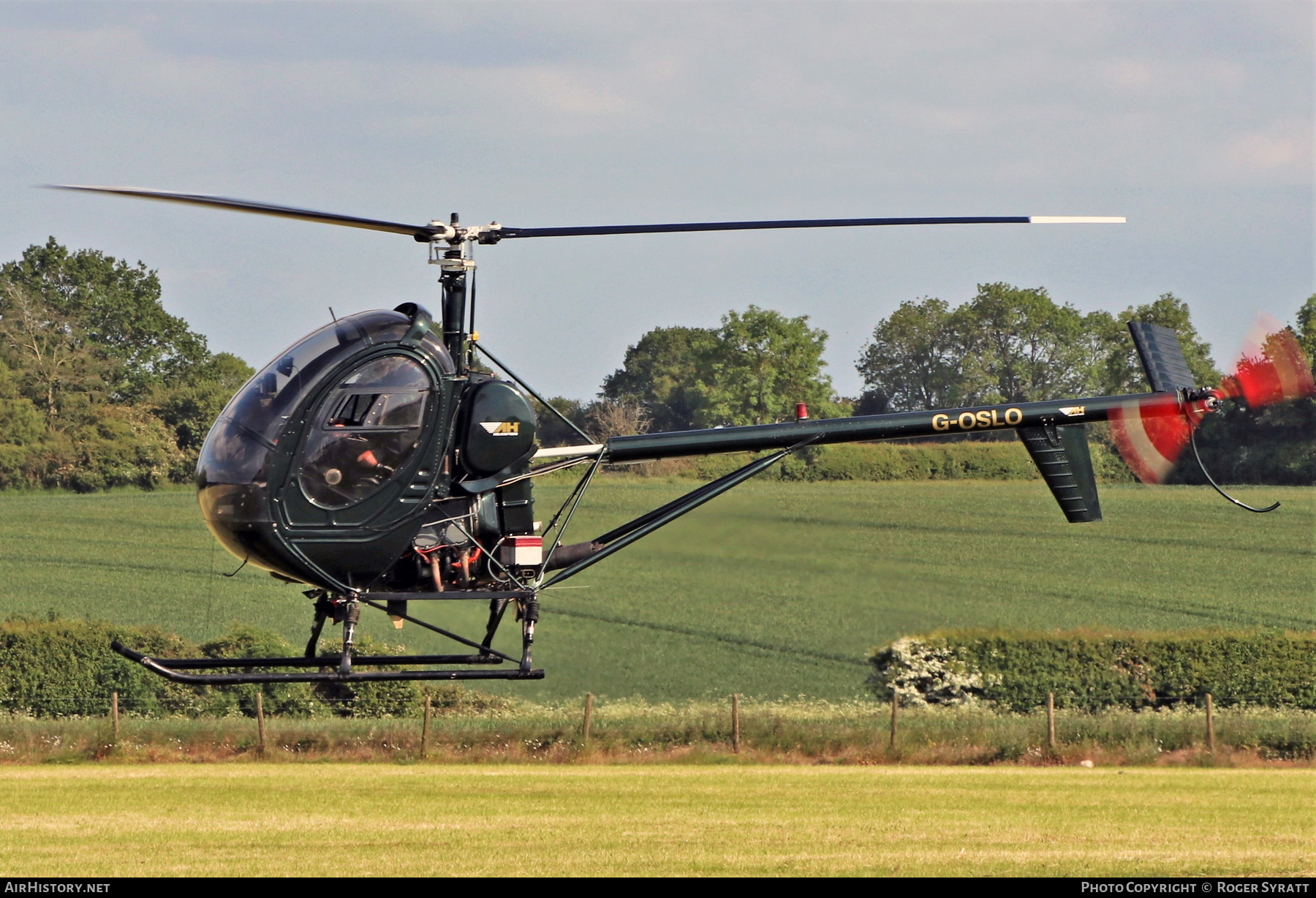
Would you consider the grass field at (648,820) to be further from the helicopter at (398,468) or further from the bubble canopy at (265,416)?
the bubble canopy at (265,416)

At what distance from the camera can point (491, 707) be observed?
33.5 meters

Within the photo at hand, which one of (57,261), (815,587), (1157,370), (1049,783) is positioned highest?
(57,261)

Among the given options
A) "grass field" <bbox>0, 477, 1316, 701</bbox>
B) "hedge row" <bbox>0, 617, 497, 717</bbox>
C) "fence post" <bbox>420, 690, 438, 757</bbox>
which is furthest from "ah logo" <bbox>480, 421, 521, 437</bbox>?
"grass field" <bbox>0, 477, 1316, 701</bbox>

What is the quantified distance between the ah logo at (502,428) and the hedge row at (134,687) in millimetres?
22127

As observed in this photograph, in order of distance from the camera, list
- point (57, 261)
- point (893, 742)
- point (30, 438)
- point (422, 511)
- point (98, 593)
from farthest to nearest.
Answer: point (57, 261)
point (30, 438)
point (98, 593)
point (893, 742)
point (422, 511)

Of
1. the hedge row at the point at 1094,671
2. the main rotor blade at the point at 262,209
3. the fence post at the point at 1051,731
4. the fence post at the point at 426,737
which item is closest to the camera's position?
the main rotor blade at the point at 262,209

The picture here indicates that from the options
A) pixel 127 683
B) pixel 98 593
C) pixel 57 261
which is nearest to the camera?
pixel 127 683

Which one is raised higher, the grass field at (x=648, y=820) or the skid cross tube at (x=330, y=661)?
the skid cross tube at (x=330, y=661)

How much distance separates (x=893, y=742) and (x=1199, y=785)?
19.4 ft

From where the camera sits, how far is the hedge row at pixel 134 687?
Result: 104 ft

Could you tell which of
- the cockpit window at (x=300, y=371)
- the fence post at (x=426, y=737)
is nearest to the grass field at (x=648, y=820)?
the fence post at (x=426, y=737)

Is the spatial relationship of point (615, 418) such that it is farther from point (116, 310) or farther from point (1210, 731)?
point (1210, 731)
